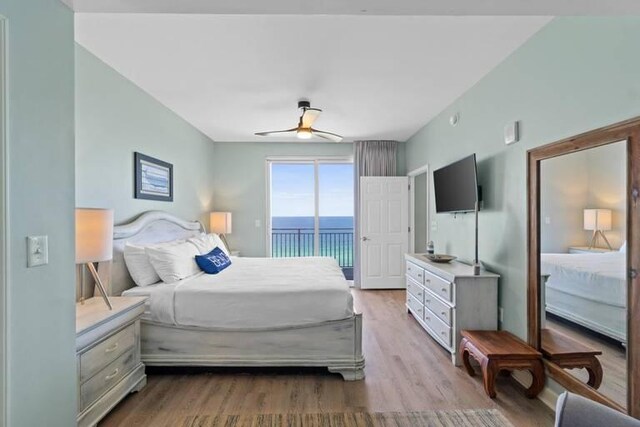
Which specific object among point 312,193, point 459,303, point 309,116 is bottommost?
point 459,303

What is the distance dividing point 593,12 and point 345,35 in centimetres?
141

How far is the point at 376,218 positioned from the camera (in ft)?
18.2

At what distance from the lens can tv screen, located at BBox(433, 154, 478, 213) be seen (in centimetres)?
304

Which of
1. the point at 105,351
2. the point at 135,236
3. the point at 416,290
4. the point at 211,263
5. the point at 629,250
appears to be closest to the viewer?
the point at 629,250

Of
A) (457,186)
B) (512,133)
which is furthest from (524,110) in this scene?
(457,186)

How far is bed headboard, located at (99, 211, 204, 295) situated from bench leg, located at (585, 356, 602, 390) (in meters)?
3.39

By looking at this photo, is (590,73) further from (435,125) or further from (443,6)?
(435,125)

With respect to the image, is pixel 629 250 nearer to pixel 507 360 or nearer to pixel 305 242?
pixel 507 360

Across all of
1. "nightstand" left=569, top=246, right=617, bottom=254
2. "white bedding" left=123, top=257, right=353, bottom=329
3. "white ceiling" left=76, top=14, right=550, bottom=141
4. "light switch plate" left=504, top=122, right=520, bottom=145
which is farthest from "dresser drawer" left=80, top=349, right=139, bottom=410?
"light switch plate" left=504, top=122, right=520, bottom=145

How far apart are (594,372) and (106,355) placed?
296cm

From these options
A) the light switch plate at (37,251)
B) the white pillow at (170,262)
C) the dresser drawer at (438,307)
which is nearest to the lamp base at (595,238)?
the dresser drawer at (438,307)

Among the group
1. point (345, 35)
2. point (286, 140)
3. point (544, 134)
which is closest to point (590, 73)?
point (544, 134)

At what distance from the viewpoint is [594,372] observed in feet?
6.19

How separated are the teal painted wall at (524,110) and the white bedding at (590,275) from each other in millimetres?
274
